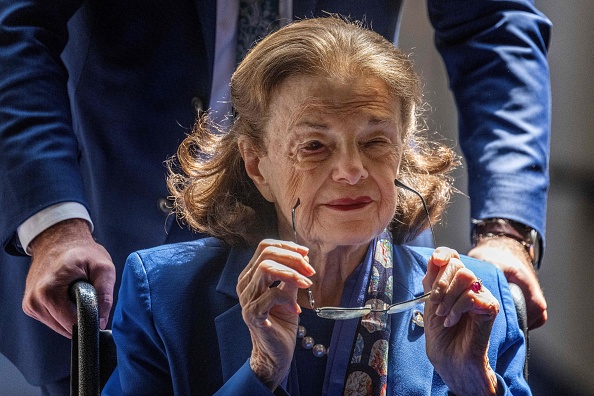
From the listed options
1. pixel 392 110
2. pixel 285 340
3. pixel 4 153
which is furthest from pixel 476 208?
pixel 4 153

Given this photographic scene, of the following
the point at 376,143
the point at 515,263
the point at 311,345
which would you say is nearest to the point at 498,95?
the point at 515,263

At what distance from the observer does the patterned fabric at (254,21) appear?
1095 millimetres

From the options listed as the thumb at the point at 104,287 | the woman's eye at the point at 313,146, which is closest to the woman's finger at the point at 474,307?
the woman's eye at the point at 313,146

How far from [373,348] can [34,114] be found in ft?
1.85

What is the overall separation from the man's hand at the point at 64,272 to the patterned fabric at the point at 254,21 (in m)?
0.32

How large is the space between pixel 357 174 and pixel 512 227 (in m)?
0.44

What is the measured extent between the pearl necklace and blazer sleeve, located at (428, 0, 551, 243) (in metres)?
0.39

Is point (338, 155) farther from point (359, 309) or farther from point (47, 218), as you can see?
point (47, 218)

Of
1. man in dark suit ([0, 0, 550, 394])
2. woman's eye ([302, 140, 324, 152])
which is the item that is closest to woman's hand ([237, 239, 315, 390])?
woman's eye ([302, 140, 324, 152])

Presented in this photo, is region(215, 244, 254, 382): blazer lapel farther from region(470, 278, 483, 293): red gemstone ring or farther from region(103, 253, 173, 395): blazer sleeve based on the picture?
region(470, 278, 483, 293): red gemstone ring

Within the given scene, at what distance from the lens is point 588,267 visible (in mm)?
2305

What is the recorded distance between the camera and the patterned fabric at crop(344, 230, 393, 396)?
3.37 ft

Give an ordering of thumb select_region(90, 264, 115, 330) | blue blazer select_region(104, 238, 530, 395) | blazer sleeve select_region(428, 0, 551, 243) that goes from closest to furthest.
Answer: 1. blue blazer select_region(104, 238, 530, 395)
2. thumb select_region(90, 264, 115, 330)
3. blazer sleeve select_region(428, 0, 551, 243)

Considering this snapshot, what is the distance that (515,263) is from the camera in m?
1.32
